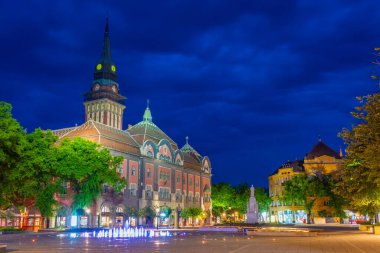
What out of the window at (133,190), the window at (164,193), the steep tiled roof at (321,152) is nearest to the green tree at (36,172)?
the window at (133,190)

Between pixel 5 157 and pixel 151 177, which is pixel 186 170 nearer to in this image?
pixel 151 177

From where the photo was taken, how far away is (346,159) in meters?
38.9

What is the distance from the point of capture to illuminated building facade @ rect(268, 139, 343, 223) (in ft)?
335

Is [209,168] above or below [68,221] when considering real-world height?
above

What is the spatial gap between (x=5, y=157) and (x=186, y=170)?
64551 mm

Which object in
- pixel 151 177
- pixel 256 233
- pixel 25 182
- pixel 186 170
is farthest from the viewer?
pixel 186 170

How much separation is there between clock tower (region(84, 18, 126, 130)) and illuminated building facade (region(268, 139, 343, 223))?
1901 inches

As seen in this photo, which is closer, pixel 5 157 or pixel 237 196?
pixel 5 157

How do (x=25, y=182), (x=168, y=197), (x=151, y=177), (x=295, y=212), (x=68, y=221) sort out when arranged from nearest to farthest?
(x=25, y=182), (x=68, y=221), (x=151, y=177), (x=168, y=197), (x=295, y=212)

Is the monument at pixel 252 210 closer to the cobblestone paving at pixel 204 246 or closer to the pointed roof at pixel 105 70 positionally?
the cobblestone paving at pixel 204 246

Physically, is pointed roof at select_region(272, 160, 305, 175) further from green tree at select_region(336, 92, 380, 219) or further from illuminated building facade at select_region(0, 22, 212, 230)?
green tree at select_region(336, 92, 380, 219)

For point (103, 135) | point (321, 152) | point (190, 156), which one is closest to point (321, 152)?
point (321, 152)

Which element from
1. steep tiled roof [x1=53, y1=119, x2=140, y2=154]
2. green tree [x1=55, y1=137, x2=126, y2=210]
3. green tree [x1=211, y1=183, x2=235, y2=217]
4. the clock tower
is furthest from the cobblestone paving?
green tree [x1=211, y1=183, x2=235, y2=217]

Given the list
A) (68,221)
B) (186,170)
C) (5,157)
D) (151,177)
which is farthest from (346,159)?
(186,170)
